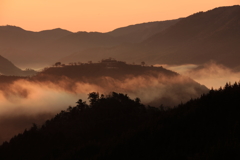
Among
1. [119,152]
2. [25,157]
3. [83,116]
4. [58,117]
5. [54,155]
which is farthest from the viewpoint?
[58,117]

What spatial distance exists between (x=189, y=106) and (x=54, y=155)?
5015cm

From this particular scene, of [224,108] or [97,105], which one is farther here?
[97,105]

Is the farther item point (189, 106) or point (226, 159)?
point (189, 106)

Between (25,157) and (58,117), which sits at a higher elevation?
(58,117)

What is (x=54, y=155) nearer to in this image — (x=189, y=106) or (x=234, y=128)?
(x=189, y=106)

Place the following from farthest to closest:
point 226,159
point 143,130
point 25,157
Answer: point 25,157 < point 143,130 < point 226,159

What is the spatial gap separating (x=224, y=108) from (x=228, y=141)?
15.0 meters

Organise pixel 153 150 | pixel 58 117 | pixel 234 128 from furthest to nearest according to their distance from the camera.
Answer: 1. pixel 58 117
2. pixel 153 150
3. pixel 234 128

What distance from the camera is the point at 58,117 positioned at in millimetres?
170750

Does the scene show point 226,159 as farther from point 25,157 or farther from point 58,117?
point 58,117

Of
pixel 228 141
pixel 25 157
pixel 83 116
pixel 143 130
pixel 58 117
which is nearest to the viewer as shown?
pixel 228 141

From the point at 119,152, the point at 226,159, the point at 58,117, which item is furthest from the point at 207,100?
the point at 58,117

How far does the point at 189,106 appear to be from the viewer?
76.4m

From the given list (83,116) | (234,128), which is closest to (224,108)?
(234,128)
